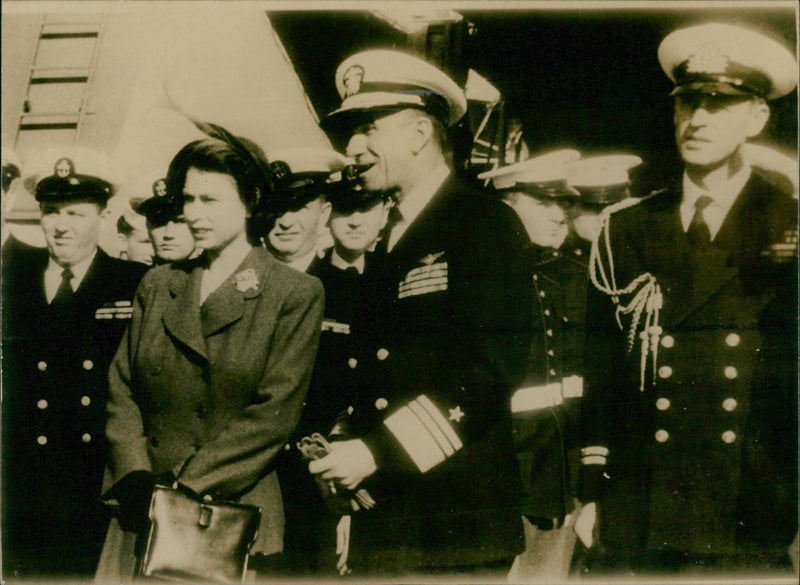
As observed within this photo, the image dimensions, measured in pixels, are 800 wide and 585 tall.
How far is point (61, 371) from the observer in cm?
326

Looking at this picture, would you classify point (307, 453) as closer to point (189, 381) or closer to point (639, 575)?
point (189, 381)

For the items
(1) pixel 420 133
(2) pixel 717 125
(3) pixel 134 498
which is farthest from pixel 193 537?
(2) pixel 717 125

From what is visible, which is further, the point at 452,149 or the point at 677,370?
the point at 452,149

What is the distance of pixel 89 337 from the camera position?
3.26m

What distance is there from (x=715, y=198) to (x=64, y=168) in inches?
109

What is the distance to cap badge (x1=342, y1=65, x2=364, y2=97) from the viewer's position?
10.5ft

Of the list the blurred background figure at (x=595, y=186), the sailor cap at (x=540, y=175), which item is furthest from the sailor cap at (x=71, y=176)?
the blurred background figure at (x=595, y=186)

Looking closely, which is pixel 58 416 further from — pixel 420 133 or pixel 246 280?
pixel 420 133

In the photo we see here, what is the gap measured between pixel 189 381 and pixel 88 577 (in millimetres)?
1012

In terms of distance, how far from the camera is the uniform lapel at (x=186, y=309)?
2.98 metres

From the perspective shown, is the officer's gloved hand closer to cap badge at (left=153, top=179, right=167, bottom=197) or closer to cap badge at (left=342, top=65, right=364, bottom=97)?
cap badge at (left=153, top=179, right=167, bottom=197)

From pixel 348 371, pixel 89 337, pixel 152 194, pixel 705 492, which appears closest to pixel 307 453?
pixel 348 371

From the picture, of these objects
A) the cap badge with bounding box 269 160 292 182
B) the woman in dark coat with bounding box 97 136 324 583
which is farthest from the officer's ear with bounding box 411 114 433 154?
the woman in dark coat with bounding box 97 136 324 583

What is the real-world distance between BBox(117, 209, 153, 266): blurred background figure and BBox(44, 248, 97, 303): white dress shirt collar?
14 cm
